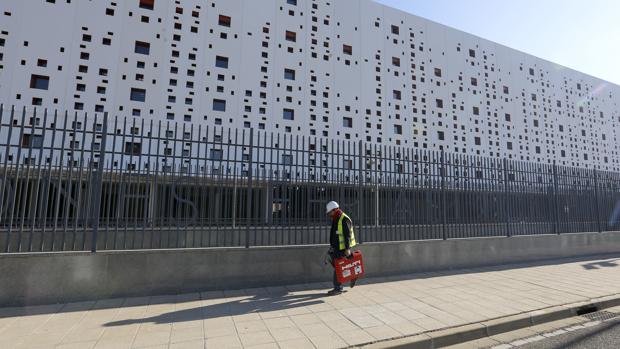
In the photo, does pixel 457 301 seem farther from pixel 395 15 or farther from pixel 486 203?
pixel 395 15

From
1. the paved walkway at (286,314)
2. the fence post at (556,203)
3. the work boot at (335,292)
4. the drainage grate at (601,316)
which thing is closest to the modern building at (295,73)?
the fence post at (556,203)

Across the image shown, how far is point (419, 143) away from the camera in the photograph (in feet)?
116

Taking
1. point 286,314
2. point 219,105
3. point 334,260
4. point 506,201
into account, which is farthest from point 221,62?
point 286,314

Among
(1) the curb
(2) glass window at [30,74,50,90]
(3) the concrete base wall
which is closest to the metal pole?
(3) the concrete base wall

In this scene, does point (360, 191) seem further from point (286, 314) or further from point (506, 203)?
point (506, 203)

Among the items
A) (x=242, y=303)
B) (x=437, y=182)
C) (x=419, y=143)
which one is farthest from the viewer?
(x=419, y=143)

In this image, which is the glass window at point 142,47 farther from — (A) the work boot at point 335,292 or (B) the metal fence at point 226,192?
(A) the work boot at point 335,292

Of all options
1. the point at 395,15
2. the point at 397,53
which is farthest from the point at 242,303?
the point at 395,15

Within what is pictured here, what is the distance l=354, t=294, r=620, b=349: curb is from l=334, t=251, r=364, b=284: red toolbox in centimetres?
219

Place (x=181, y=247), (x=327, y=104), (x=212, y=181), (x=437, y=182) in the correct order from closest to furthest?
1. (x=181, y=247)
2. (x=212, y=181)
3. (x=437, y=182)
4. (x=327, y=104)

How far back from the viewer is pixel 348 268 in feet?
21.8

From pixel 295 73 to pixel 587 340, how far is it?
29382 mm

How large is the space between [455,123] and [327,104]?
52.9 feet

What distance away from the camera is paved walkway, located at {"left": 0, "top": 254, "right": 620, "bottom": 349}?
4.40 metres
